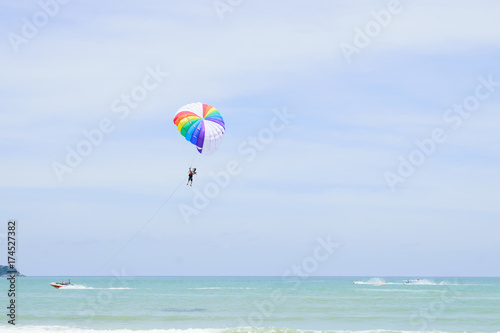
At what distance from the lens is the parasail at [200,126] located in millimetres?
25797

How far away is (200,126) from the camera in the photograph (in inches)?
1019

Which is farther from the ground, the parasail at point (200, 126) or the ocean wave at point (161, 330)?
the parasail at point (200, 126)

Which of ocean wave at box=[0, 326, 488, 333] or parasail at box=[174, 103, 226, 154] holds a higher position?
parasail at box=[174, 103, 226, 154]

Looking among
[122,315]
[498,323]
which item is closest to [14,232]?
[122,315]

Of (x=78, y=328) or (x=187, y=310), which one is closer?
(x=78, y=328)

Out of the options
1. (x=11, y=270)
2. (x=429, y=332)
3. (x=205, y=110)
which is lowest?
(x=429, y=332)

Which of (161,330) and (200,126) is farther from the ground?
(200,126)

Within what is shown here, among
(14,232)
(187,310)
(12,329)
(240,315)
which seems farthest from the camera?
(187,310)

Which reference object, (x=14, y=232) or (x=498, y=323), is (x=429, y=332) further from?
(x=14, y=232)

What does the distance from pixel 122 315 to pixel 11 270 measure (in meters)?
10.3

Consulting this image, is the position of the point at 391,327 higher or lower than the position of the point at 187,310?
lower

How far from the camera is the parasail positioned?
2580 centimetres

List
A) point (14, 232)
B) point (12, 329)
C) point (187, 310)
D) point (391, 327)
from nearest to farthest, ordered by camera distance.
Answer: point (14, 232), point (12, 329), point (391, 327), point (187, 310)

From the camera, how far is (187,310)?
38375 millimetres
